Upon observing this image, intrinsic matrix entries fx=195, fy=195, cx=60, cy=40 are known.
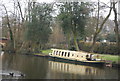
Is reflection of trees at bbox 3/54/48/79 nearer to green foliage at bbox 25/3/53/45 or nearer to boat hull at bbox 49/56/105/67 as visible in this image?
boat hull at bbox 49/56/105/67

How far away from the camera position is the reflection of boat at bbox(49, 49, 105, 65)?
23.9 m

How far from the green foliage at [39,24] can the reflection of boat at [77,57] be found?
274 inches

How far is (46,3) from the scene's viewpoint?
35.8m

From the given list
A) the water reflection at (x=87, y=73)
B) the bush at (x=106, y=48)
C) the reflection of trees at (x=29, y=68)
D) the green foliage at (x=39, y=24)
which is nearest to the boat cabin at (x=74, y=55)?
the reflection of trees at (x=29, y=68)

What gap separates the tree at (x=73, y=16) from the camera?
30297mm

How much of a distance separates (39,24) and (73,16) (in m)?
7.65

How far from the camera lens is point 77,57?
2645 cm

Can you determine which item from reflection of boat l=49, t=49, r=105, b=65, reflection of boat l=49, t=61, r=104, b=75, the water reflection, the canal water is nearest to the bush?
reflection of boat l=49, t=49, r=105, b=65

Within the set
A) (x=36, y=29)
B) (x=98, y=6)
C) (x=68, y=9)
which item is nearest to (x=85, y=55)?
(x=98, y=6)

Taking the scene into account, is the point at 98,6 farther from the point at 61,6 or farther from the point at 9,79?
the point at 9,79

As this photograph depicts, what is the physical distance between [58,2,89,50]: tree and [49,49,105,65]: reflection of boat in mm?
3784

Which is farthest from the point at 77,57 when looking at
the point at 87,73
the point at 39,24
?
the point at 39,24

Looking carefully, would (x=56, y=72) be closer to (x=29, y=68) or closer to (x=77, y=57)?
(x=29, y=68)

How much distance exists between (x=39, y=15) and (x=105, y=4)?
1515cm
